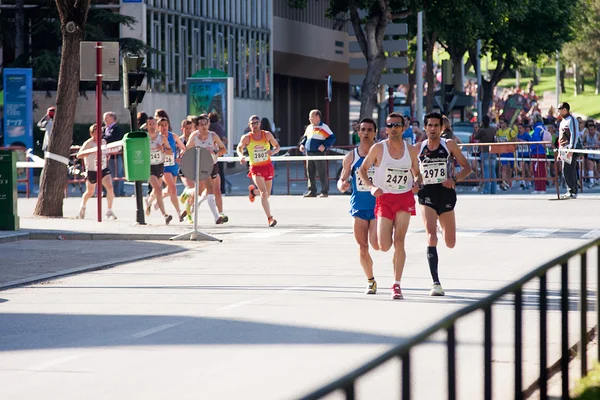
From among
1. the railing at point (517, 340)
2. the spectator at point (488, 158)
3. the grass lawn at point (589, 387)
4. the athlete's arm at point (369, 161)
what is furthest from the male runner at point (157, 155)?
the grass lawn at point (589, 387)

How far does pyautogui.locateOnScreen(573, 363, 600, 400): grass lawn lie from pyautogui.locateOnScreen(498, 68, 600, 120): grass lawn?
92.4 metres

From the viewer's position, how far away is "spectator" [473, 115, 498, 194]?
32.8 metres

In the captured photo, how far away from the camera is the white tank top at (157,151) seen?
23.3 m

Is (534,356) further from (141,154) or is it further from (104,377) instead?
(141,154)

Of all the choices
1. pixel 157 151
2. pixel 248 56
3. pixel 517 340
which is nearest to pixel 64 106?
pixel 157 151

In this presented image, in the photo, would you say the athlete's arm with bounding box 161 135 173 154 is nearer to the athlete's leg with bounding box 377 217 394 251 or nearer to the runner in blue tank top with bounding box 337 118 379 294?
the runner in blue tank top with bounding box 337 118 379 294

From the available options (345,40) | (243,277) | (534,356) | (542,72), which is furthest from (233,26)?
(542,72)

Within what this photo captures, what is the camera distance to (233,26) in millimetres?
55750

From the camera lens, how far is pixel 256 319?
37.0 feet

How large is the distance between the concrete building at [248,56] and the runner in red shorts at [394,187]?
100 feet

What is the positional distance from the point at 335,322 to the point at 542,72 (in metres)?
156

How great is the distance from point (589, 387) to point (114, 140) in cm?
1987

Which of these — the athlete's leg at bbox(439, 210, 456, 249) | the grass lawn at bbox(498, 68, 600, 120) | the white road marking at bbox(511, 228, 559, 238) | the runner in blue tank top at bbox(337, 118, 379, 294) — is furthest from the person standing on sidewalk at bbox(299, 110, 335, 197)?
the grass lawn at bbox(498, 68, 600, 120)

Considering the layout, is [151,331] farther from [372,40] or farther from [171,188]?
[372,40]
